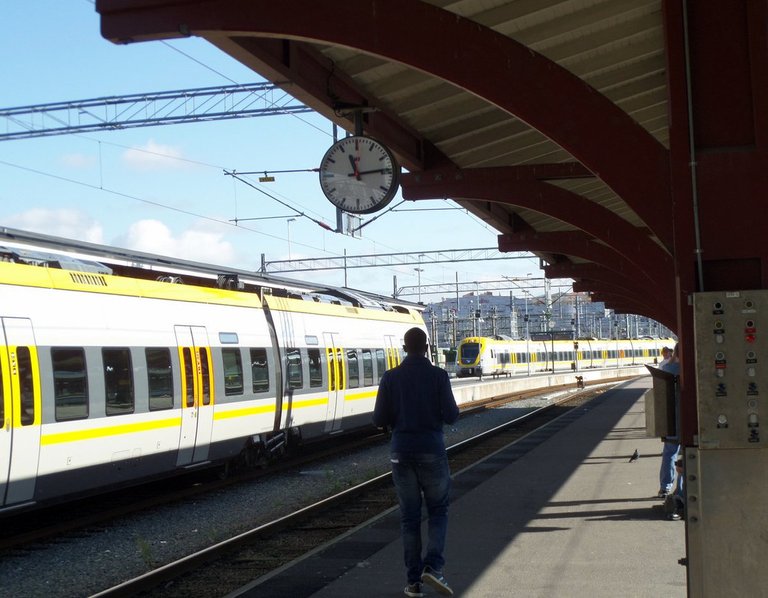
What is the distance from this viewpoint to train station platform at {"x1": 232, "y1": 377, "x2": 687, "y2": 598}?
7.39 metres

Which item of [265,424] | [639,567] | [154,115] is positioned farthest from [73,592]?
[154,115]

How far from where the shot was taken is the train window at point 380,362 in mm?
22141

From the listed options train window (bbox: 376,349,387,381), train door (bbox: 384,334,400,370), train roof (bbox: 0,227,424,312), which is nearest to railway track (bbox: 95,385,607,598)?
train roof (bbox: 0,227,424,312)

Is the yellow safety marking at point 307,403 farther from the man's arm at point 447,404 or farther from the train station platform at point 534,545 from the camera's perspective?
the man's arm at point 447,404

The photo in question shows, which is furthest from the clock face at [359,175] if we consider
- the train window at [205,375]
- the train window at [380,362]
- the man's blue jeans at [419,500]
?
the train window at [380,362]

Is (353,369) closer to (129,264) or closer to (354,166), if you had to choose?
(129,264)

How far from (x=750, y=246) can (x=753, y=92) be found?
832mm

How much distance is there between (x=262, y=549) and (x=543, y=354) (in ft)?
233

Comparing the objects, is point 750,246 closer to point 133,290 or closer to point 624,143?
point 624,143

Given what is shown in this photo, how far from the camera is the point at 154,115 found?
28.6 metres

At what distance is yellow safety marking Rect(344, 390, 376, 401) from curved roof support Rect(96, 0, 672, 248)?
12920 mm

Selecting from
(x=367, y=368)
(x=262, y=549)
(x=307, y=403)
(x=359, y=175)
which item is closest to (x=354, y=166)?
(x=359, y=175)

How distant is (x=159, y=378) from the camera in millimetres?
12859

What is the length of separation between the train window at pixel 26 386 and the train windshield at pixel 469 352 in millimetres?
57330
